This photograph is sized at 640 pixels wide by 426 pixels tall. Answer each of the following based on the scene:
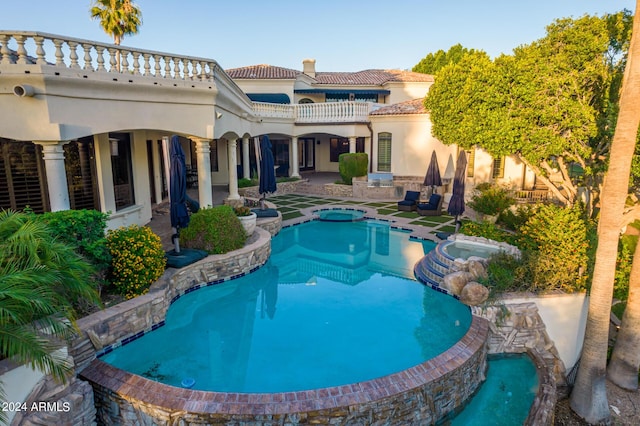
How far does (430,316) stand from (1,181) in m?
12.3

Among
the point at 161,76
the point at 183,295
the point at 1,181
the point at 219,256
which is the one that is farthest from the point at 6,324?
the point at 161,76

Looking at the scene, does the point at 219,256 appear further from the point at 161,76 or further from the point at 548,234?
the point at 548,234

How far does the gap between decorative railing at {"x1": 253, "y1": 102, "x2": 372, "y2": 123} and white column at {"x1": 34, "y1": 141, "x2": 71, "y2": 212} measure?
58.7 ft

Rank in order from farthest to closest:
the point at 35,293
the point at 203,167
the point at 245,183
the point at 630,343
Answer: the point at 245,183 < the point at 203,167 < the point at 630,343 < the point at 35,293

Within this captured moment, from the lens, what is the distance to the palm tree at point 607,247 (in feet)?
21.4

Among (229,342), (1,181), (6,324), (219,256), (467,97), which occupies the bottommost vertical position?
(229,342)

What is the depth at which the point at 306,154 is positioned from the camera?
114ft

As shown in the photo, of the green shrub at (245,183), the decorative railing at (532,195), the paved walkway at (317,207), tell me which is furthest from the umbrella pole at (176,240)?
the decorative railing at (532,195)

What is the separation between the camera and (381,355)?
25.2ft

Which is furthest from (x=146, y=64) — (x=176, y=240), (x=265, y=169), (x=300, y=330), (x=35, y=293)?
(x=300, y=330)

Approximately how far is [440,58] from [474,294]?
4405 centimetres

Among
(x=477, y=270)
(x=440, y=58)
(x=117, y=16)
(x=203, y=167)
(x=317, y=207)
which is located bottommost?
(x=317, y=207)

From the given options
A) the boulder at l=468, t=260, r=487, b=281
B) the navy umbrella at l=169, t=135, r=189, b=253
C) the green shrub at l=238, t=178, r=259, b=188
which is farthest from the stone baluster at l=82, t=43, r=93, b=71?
the green shrub at l=238, t=178, r=259, b=188

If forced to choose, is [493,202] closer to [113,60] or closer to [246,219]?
[246,219]
